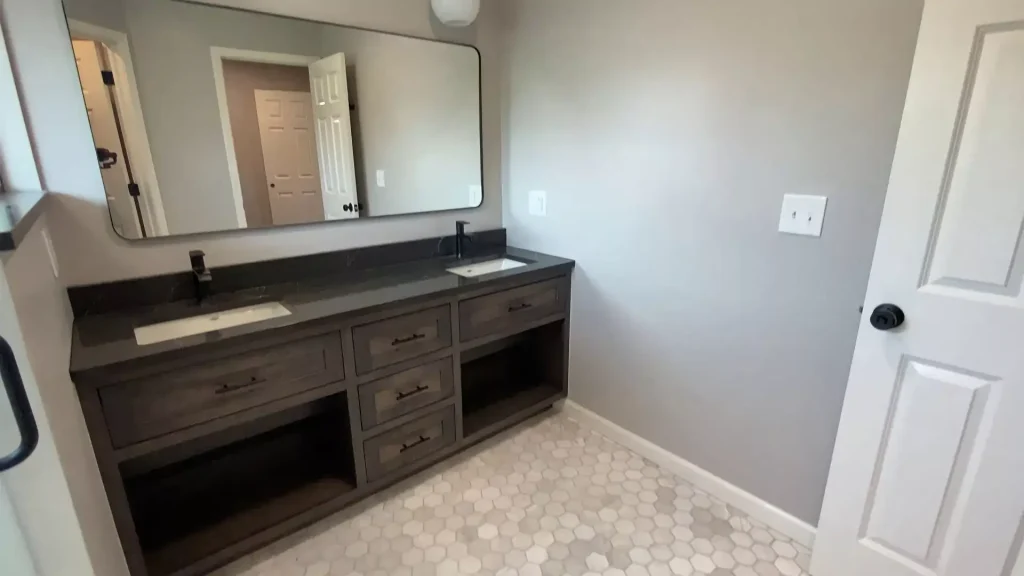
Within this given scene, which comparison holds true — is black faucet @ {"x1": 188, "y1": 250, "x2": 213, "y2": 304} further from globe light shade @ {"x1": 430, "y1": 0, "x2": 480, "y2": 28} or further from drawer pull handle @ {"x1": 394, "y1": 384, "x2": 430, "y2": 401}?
globe light shade @ {"x1": 430, "y1": 0, "x2": 480, "y2": 28}

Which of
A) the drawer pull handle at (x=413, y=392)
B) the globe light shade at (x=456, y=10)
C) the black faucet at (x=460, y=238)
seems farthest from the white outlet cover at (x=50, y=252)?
the globe light shade at (x=456, y=10)

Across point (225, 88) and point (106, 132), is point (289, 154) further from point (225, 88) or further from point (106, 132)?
point (106, 132)

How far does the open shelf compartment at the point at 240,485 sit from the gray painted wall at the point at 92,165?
25.5 inches

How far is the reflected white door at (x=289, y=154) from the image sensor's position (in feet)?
6.20

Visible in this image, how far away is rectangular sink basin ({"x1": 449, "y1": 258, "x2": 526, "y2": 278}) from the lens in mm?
2234

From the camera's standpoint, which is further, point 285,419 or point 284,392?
point 285,419

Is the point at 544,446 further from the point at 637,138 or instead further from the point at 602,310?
the point at 637,138

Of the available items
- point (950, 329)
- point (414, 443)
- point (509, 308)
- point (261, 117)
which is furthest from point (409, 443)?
point (950, 329)

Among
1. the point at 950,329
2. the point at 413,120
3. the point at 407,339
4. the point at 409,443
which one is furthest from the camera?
the point at 413,120

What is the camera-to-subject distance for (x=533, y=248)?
255 cm

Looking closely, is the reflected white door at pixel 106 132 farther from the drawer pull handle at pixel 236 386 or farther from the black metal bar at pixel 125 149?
the drawer pull handle at pixel 236 386

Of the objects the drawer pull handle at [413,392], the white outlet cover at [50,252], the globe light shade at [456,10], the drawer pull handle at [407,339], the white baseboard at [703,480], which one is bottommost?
the white baseboard at [703,480]

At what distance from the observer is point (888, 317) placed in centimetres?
133

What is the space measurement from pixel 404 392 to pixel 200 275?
2.69ft
